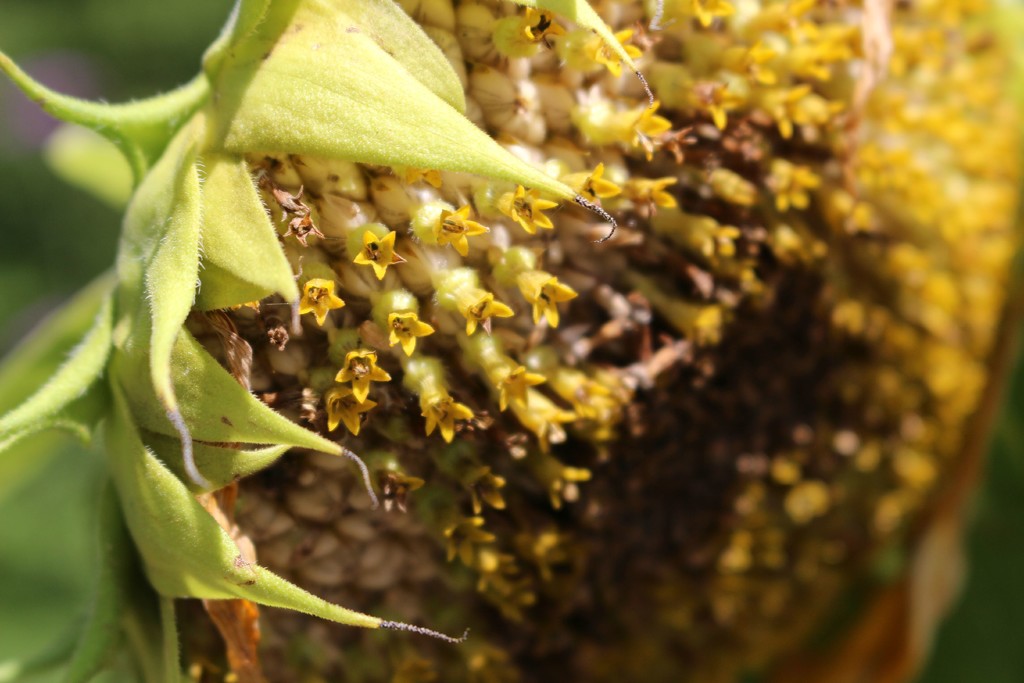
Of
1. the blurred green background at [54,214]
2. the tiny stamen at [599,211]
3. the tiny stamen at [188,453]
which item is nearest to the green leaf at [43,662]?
the tiny stamen at [188,453]

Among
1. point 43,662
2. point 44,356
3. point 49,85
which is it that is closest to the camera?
point 43,662

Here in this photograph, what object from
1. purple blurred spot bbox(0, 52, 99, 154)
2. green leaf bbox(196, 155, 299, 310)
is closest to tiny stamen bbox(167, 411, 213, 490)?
green leaf bbox(196, 155, 299, 310)

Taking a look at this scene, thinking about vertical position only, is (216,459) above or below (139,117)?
below

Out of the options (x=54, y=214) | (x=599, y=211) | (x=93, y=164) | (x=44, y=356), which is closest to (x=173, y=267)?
(x=599, y=211)

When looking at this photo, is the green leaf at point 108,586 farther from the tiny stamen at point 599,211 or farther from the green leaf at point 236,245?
the tiny stamen at point 599,211

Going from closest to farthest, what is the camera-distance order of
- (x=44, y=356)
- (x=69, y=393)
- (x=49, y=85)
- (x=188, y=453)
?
1. (x=188, y=453)
2. (x=69, y=393)
3. (x=44, y=356)
4. (x=49, y=85)

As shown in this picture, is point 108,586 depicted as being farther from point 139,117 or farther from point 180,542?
point 139,117

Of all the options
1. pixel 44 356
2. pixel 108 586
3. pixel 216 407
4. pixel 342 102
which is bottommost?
pixel 44 356
